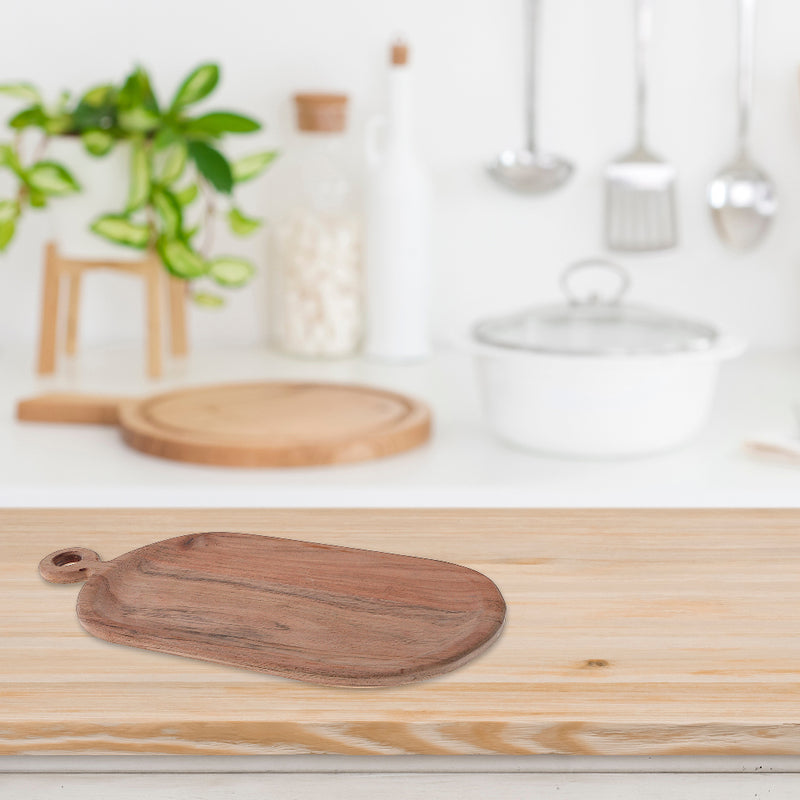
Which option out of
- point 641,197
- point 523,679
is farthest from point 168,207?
point 523,679

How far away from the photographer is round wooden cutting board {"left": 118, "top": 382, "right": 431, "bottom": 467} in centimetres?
112

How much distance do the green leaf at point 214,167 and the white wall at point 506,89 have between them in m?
0.25

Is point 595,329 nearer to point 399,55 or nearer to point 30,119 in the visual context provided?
point 399,55

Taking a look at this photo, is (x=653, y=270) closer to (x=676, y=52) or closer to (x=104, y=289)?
(x=676, y=52)

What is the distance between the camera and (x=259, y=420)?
4.00 ft

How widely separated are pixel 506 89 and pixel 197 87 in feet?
1.42

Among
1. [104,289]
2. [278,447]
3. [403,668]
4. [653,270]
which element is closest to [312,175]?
[104,289]

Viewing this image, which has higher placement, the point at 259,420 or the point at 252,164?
the point at 252,164

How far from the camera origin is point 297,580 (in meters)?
0.74

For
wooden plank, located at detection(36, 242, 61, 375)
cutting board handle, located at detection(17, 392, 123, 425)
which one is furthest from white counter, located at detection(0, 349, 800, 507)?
wooden plank, located at detection(36, 242, 61, 375)

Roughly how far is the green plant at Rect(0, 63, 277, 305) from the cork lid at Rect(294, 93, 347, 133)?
144mm

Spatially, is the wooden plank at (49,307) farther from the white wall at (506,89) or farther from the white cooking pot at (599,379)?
the white cooking pot at (599,379)

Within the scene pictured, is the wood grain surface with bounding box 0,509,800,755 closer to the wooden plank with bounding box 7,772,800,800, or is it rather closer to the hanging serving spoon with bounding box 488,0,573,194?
the wooden plank with bounding box 7,772,800,800

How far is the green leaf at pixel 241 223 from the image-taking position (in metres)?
1.56
